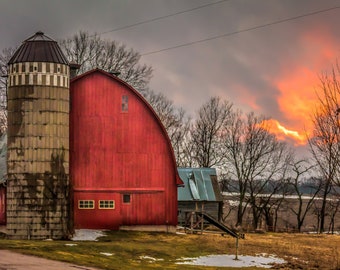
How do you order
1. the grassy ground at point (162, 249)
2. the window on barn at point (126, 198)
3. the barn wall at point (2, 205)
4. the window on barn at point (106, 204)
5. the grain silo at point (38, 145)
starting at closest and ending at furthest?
the grassy ground at point (162, 249), the grain silo at point (38, 145), the barn wall at point (2, 205), the window on barn at point (106, 204), the window on barn at point (126, 198)

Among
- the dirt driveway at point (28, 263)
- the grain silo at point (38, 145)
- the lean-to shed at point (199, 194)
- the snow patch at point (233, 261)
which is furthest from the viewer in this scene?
the lean-to shed at point (199, 194)

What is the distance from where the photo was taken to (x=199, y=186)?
176ft

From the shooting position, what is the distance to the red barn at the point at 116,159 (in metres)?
40.9

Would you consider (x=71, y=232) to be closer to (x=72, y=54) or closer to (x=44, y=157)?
(x=44, y=157)

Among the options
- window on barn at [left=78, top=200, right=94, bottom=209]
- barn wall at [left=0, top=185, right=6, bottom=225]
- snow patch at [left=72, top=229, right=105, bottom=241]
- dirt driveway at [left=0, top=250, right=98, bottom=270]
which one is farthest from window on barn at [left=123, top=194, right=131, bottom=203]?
dirt driveway at [left=0, top=250, right=98, bottom=270]

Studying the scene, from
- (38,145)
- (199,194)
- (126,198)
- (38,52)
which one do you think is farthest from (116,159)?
(199,194)

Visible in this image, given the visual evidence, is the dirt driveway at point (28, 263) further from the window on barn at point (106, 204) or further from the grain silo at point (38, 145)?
the window on barn at point (106, 204)

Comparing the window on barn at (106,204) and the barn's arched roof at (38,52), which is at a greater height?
the barn's arched roof at (38,52)

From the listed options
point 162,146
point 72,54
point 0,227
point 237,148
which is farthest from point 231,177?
point 0,227

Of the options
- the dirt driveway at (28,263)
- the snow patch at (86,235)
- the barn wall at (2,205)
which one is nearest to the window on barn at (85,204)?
the snow patch at (86,235)

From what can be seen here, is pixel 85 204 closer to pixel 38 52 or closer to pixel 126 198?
pixel 126 198

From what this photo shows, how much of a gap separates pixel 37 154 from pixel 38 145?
0.51 metres

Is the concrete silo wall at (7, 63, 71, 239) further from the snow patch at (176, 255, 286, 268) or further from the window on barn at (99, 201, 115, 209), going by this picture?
the snow patch at (176, 255, 286, 268)

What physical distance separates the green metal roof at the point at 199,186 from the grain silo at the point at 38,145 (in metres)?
16.4
